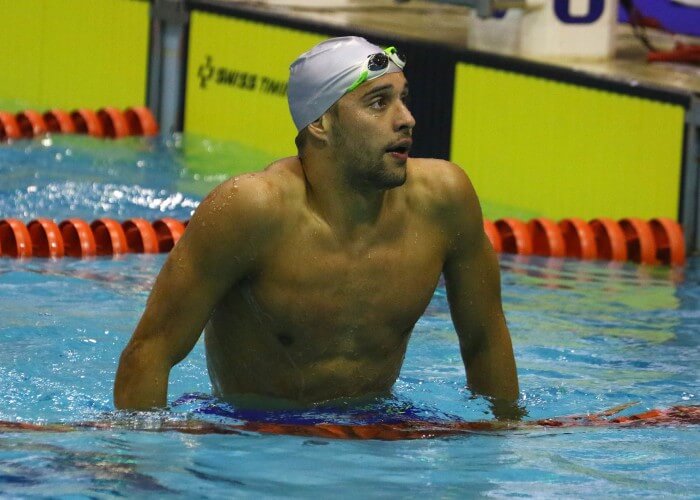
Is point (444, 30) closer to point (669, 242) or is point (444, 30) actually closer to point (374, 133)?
point (669, 242)

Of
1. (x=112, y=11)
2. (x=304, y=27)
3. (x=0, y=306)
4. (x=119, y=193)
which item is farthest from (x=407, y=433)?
(x=112, y=11)

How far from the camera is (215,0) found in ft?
32.2

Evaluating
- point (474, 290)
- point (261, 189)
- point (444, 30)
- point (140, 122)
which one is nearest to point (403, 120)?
point (261, 189)

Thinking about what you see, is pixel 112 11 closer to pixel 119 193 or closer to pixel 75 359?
pixel 119 193

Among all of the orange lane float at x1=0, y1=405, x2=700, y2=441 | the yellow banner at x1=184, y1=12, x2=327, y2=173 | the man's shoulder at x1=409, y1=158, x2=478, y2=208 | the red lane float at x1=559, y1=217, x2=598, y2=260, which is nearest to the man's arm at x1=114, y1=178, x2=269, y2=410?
the orange lane float at x1=0, y1=405, x2=700, y2=441

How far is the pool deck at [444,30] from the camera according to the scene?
7922 mm

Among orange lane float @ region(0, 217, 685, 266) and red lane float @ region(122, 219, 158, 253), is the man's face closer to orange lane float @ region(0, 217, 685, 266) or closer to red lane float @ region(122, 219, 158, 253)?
orange lane float @ region(0, 217, 685, 266)

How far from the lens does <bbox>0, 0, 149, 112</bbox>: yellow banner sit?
34.0 feet

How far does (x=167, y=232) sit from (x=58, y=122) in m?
3.15

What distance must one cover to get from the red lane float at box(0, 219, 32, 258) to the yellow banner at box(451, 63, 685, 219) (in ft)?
8.65

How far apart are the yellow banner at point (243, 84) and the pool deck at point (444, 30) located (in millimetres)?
175

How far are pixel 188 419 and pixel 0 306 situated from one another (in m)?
2.17

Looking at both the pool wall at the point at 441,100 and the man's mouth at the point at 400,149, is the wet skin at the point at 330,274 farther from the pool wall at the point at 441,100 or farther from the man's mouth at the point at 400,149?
the pool wall at the point at 441,100

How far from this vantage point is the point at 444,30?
31.4ft
